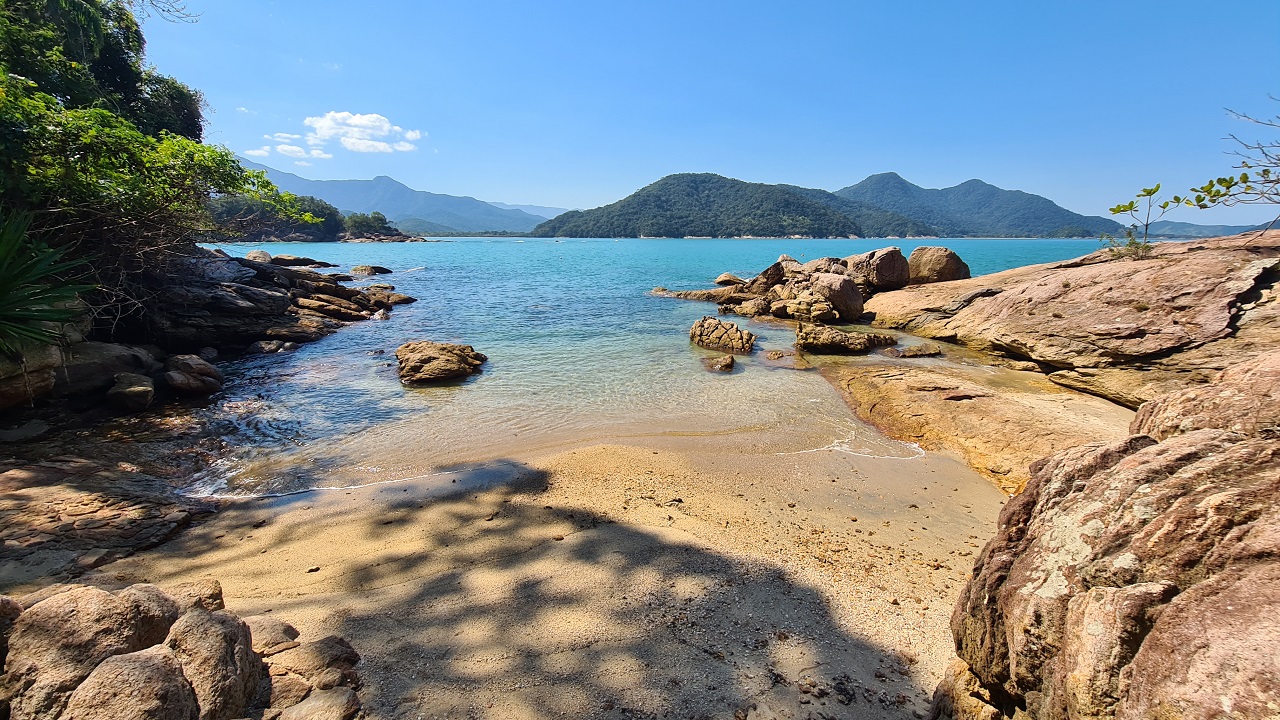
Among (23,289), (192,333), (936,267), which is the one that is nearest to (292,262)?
(192,333)

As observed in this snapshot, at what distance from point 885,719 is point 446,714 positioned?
249 centimetres

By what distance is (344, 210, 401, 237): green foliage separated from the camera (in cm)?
12299

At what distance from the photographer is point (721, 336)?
16.0m

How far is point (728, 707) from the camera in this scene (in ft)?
9.49

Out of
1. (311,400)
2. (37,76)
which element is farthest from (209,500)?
(37,76)

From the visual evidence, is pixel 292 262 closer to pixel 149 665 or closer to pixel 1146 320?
pixel 149 665

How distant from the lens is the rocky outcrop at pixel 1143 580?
1602mm

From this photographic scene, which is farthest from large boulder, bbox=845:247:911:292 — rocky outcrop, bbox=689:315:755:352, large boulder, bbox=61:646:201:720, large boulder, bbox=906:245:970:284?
large boulder, bbox=61:646:201:720

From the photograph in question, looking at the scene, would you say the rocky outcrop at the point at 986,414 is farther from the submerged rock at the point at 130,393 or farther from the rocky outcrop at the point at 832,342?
the submerged rock at the point at 130,393

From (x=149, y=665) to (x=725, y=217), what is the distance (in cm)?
19062

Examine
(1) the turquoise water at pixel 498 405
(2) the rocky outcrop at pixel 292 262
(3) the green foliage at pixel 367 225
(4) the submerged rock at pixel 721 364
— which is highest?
(3) the green foliage at pixel 367 225

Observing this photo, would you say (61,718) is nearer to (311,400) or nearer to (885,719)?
(885,719)

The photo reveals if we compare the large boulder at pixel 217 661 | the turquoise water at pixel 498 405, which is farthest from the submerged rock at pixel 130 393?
the large boulder at pixel 217 661

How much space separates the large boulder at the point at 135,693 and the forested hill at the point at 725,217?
175034mm
